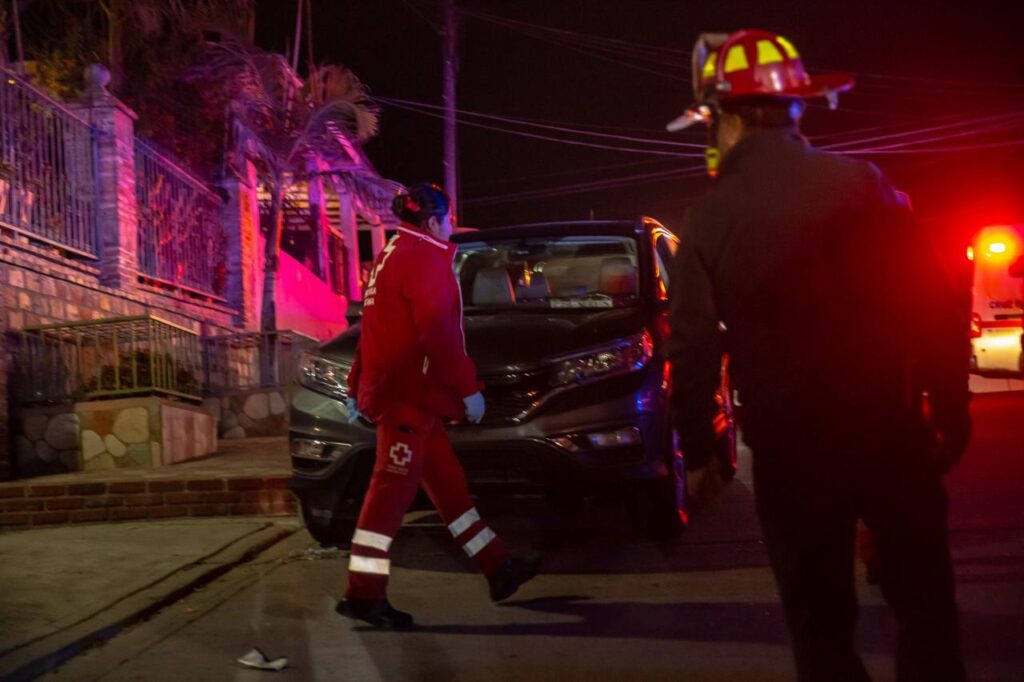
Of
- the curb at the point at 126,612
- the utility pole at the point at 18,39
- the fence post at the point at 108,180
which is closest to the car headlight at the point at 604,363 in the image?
the curb at the point at 126,612

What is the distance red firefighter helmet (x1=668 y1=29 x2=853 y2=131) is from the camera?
2922 millimetres

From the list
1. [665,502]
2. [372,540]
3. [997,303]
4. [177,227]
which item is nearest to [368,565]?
[372,540]

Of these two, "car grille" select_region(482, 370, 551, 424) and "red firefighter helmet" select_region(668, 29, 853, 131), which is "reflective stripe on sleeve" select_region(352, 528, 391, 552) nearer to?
"car grille" select_region(482, 370, 551, 424)

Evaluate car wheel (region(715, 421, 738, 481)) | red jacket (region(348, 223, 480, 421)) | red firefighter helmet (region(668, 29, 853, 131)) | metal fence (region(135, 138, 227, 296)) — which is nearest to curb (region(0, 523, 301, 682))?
red jacket (region(348, 223, 480, 421))

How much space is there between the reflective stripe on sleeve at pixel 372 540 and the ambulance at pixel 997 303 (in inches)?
508

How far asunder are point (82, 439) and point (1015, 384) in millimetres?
13875

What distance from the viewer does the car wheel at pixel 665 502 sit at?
6559mm

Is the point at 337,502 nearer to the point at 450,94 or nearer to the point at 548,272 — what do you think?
the point at 548,272

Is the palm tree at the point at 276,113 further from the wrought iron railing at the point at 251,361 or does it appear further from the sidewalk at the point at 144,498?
the sidewalk at the point at 144,498

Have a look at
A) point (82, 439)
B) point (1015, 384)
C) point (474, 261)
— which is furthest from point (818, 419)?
point (1015, 384)

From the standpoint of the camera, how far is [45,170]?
12789mm

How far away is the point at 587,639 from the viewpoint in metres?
5.09

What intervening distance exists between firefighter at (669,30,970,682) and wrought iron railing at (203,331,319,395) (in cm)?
1391

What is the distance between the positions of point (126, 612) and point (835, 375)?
4168 mm
